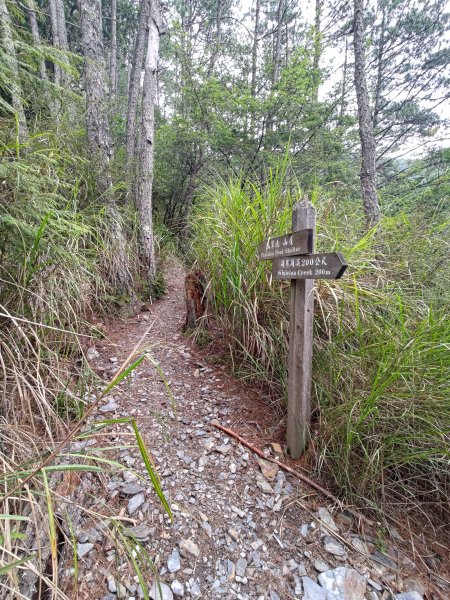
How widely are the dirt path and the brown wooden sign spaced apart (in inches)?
42.8

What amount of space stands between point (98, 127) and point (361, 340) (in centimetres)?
411

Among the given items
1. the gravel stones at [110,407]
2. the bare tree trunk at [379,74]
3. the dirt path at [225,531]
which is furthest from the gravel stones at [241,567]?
the bare tree trunk at [379,74]

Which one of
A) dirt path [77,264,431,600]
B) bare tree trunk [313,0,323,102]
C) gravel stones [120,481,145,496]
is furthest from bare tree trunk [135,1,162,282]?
bare tree trunk [313,0,323,102]

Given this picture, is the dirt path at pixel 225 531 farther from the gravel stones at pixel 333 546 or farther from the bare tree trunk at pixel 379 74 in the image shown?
the bare tree trunk at pixel 379 74

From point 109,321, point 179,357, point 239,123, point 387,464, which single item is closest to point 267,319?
point 179,357

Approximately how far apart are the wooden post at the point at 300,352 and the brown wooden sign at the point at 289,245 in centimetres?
10

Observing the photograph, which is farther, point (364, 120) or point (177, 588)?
point (364, 120)

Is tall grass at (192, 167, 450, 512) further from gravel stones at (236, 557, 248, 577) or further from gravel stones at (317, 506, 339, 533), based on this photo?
gravel stones at (236, 557, 248, 577)

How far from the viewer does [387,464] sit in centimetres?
156

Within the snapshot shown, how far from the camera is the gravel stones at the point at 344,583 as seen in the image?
4.08ft

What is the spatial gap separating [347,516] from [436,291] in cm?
176

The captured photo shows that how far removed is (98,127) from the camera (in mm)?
3672

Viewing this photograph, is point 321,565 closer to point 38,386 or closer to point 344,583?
point 344,583

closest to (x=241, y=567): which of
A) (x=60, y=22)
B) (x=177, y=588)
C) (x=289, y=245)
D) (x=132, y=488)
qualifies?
(x=177, y=588)
